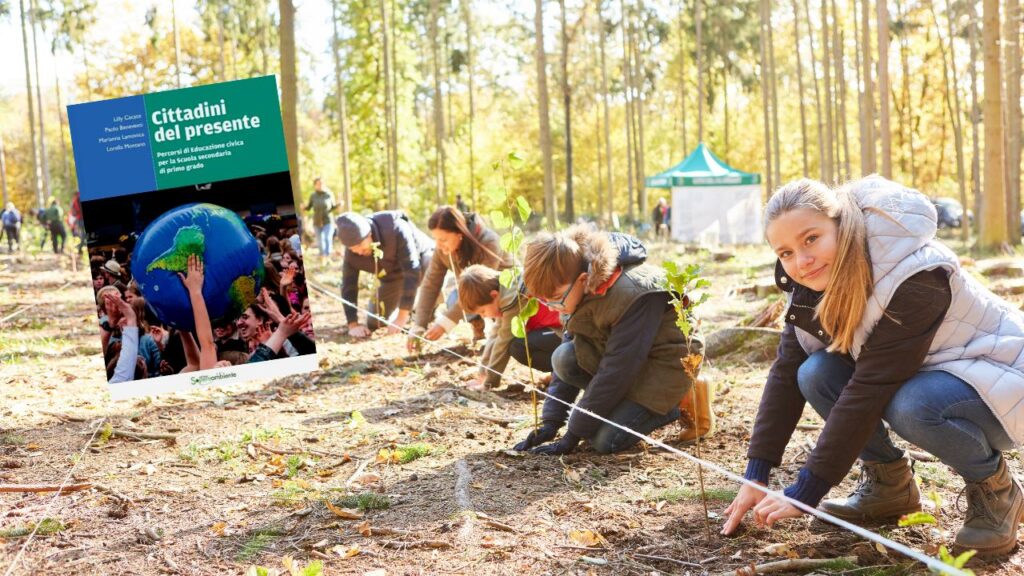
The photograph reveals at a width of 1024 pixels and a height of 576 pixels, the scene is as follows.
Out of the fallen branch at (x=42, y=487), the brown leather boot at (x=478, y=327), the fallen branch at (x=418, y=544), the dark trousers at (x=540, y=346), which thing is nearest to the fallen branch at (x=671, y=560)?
the fallen branch at (x=418, y=544)

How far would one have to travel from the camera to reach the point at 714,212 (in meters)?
22.5

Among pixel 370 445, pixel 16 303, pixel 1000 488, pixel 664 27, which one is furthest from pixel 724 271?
pixel 664 27

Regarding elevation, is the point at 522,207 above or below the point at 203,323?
above

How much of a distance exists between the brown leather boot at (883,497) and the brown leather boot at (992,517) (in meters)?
0.33

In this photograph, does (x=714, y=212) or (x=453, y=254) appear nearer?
(x=453, y=254)

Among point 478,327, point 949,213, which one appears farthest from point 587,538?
point 949,213

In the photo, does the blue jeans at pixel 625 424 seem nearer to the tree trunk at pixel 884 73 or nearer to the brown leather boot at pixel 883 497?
the brown leather boot at pixel 883 497

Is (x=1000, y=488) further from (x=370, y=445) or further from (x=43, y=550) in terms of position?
(x=43, y=550)

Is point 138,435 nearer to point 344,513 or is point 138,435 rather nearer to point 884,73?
point 344,513

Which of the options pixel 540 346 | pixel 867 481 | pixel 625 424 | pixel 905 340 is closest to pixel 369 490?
pixel 625 424

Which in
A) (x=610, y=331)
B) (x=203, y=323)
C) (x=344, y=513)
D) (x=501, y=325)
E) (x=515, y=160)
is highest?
(x=515, y=160)

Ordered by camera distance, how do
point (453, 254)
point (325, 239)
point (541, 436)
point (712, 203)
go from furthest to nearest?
point (712, 203), point (325, 239), point (453, 254), point (541, 436)

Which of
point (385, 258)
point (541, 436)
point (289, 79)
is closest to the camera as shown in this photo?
point (541, 436)

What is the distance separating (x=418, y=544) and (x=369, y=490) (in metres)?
0.73
